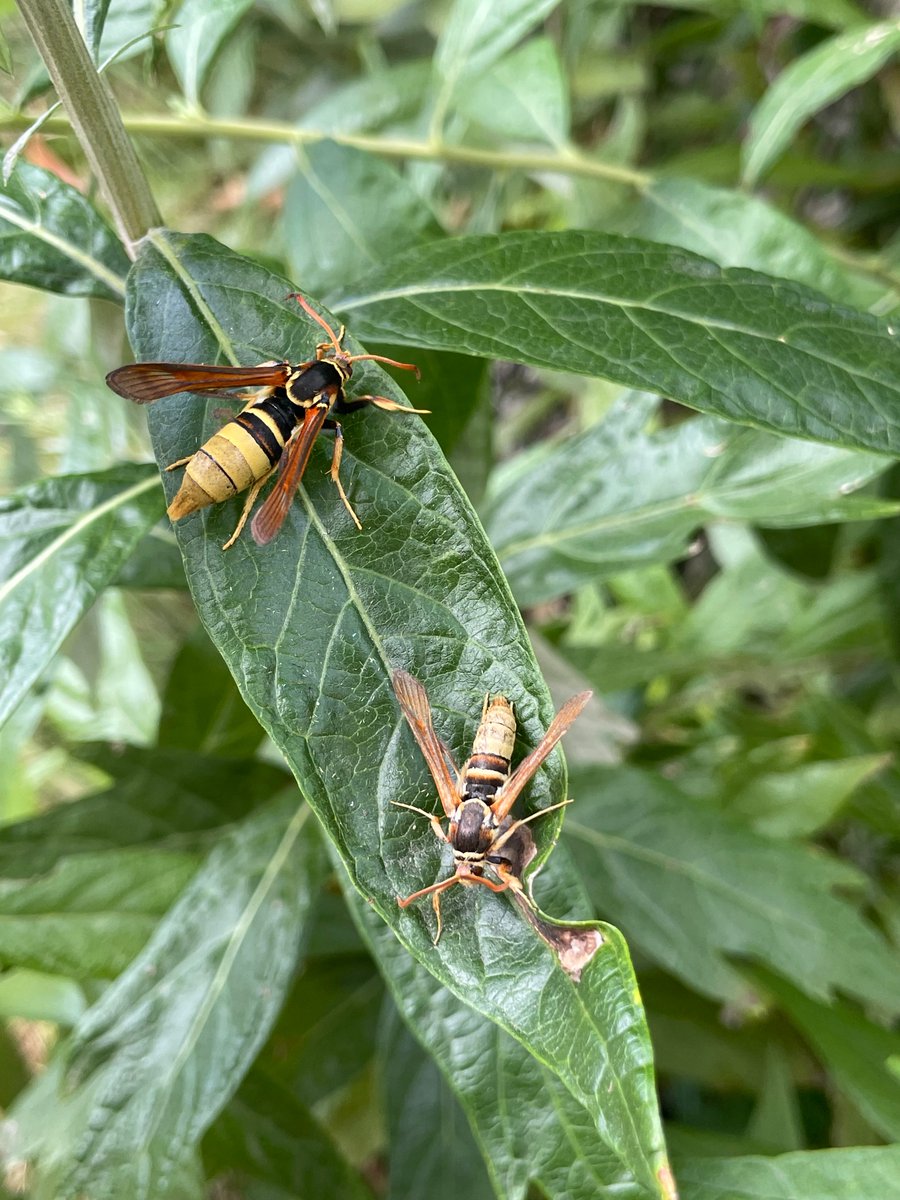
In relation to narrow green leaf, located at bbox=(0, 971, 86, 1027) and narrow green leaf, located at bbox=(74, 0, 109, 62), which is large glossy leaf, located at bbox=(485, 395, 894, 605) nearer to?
narrow green leaf, located at bbox=(74, 0, 109, 62)

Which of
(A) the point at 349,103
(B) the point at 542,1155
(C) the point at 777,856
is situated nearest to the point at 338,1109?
(C) the point at 777,856

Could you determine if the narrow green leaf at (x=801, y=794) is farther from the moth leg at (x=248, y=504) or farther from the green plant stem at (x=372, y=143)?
the moth leg at (x=248, y=504)

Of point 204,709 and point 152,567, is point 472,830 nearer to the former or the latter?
point 152,567

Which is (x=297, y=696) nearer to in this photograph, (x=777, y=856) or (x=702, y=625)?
(x=777, y=856)

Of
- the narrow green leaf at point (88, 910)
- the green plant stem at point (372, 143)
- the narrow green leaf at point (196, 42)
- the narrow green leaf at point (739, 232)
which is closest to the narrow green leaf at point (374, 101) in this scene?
the green plant stem at point (372, 143)

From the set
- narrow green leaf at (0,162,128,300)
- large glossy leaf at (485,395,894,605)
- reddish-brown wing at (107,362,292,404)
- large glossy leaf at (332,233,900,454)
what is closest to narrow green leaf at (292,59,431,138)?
large glossy leaf at (485,395,894,605)
